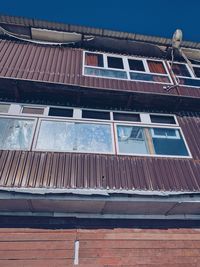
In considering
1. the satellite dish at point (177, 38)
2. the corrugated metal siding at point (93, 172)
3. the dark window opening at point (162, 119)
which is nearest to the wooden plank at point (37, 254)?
the corrugated metal siding at point (93, 172)

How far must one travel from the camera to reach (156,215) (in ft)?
20.8

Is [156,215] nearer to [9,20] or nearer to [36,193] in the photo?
[36,193]

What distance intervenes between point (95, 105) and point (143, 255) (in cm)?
523

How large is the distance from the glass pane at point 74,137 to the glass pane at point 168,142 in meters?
1.63

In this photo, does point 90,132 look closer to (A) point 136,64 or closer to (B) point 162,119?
(B) point 162,119

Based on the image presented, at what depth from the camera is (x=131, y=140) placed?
7.27 metres

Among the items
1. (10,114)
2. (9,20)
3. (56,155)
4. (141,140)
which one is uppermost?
(9,20)

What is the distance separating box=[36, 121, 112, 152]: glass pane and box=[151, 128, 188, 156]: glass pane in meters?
1.63

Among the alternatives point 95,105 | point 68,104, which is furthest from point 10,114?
point 95,105

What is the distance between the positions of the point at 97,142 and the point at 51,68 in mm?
3789

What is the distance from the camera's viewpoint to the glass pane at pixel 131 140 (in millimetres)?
6920

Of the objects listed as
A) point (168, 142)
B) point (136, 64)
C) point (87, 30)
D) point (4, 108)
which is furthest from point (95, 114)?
point (87, 30)

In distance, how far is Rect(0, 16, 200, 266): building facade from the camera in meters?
5.50

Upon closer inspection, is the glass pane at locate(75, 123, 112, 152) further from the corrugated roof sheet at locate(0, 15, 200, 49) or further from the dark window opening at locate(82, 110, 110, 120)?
the corrugated roof sheet at locate(0, 15, 200, 49)
